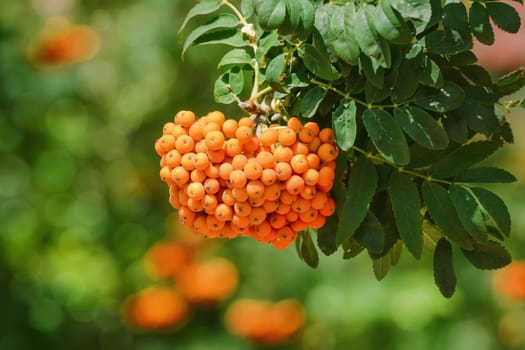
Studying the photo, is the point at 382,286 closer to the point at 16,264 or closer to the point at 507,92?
the point at 16,264

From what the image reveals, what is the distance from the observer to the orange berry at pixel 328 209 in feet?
2.98

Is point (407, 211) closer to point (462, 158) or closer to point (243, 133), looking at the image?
point (462, 158)

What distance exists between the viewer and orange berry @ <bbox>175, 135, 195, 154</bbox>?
882 mm

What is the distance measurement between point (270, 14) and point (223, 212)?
0.22 m

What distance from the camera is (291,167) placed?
0.87 metres

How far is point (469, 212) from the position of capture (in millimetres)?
921

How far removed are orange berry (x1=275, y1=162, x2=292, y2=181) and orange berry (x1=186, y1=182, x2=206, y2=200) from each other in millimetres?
85

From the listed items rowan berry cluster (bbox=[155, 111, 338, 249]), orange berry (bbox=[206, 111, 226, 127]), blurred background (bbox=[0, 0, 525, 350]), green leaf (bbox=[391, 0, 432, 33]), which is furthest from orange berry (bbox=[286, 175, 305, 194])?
blurred background (bbox=[0, 0, 525, 350])

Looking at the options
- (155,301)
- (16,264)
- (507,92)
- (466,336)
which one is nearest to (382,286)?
(466,336)

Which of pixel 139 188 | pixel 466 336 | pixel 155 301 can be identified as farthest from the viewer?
pixel 139 188

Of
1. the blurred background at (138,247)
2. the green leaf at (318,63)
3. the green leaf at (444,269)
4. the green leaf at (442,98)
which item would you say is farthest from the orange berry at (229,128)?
the blurred background at (138,247)

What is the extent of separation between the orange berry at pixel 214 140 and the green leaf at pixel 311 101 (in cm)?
10

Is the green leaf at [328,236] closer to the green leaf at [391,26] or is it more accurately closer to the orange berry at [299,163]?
the orange berry at [299,163]

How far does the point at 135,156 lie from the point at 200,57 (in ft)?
2.23
